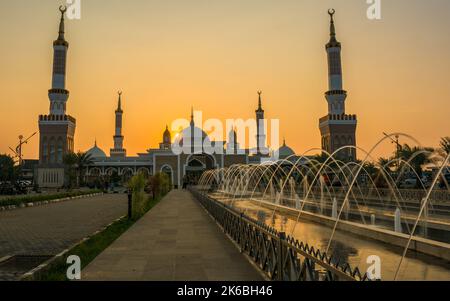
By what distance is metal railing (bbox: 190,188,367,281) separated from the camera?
12.6 feet

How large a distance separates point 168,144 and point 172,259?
251ft

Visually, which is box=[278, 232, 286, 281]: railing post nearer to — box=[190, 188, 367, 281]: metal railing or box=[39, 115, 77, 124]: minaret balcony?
box=[190, 188, 367, 281]: metal railing

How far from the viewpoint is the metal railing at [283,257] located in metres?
3.83

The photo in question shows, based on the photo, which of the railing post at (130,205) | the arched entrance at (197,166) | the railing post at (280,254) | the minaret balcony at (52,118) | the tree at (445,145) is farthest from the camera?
the arched entrance at (197,166)

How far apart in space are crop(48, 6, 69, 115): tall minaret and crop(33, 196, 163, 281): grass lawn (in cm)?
4929

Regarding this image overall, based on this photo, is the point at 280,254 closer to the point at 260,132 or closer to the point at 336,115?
the point at 336,115

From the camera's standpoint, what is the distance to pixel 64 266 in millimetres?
7438

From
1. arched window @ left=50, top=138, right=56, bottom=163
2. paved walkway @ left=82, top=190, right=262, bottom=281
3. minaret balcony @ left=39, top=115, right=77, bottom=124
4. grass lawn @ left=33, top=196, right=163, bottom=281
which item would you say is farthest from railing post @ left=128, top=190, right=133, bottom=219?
arched window @ left=50, top=138, right=56, bottom=163

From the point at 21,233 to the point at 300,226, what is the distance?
8485 millimetres

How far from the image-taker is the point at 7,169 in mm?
44719

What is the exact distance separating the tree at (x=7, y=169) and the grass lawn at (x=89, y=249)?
3564 centimetres

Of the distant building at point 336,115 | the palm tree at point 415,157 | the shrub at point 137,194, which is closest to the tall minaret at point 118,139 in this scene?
the distant building at point 336,115

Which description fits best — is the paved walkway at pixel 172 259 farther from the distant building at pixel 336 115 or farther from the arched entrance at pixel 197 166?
the arched entrance at pixel 197 166
